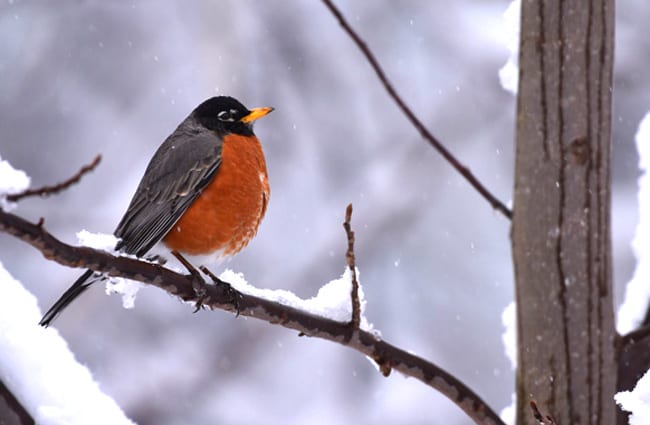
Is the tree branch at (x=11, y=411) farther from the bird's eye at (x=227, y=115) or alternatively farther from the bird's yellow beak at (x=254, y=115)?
the bird's eye at (x=227, y=115)

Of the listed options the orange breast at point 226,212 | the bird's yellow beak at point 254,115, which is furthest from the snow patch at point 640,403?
the bird's yellow beak at point 254,115

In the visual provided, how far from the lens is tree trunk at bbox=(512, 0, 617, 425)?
2.04 metres

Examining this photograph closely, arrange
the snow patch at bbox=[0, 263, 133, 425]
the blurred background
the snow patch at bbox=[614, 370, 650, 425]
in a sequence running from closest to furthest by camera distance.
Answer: the snow patch at bbox=[0, 263, 133, 425], the snow patch at bbox=[614, 370, 650, 425], the blurred background

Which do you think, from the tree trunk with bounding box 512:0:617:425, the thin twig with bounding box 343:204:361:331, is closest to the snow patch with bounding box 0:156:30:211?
the thin twig with bounding box 343:204:361:331

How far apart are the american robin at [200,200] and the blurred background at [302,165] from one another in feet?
11.8

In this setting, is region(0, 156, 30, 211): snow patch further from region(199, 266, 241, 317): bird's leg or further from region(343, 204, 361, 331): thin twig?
region(199, 266, 241, 317): bird's leg

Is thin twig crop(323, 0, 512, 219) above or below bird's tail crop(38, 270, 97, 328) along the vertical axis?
above

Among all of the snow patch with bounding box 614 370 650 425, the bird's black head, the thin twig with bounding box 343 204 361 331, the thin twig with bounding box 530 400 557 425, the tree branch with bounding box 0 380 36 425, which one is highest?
the bird's black head

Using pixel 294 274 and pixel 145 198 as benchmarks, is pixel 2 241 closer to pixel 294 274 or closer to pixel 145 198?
pixel 294 274

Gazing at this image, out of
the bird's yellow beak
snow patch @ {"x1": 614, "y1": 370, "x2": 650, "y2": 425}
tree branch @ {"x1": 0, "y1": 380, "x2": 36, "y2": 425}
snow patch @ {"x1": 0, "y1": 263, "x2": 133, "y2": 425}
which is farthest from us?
the bird's yellow beak

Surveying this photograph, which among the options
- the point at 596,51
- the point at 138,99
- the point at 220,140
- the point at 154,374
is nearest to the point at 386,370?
the point at 596,51

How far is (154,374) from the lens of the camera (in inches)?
277

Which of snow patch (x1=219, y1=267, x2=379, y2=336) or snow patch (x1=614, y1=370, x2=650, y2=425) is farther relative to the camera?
snow patch (x1=219, y1=267, x2=379, y2=336)

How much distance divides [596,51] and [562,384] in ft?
2.29
